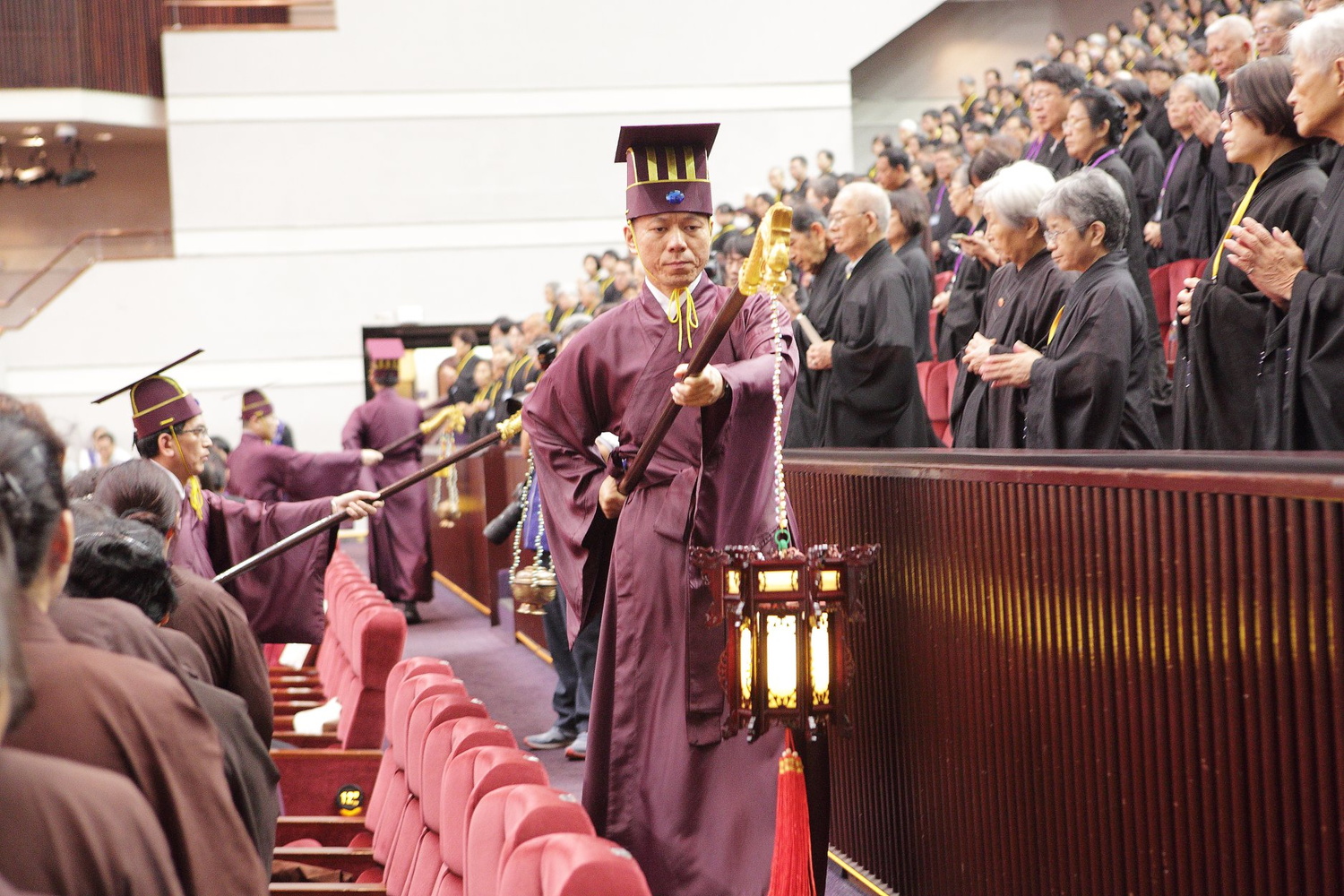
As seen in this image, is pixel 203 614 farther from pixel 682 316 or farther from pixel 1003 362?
pixel 1003 362

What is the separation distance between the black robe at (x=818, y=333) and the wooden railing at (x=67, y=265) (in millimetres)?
12975

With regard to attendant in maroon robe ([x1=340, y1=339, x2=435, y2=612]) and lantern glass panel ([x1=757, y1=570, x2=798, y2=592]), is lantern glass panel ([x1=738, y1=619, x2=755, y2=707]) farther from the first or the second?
attendant in maroon robe ([x1=340, y1=339, x2=435, y2=612])

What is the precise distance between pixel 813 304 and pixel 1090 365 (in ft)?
6.86

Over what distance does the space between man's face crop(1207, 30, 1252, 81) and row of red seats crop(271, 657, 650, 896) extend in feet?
14.3

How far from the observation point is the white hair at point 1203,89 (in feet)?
20.5

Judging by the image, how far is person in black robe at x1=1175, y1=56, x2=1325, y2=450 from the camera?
3.07 metres

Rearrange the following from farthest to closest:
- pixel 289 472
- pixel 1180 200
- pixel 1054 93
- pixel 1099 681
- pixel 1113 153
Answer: pixel 289 472 → pixel 1180 200 → pixel 1054 93 → pixel 1113 153 → pixel 1099 681

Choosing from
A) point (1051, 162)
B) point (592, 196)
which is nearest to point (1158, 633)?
point (1051, 162)

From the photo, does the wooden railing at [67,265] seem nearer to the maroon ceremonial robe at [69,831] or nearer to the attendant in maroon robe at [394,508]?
the attendant in maroon robe at [394,508]

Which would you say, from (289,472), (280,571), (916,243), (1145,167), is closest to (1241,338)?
(916,243)

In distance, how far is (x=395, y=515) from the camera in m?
9.87

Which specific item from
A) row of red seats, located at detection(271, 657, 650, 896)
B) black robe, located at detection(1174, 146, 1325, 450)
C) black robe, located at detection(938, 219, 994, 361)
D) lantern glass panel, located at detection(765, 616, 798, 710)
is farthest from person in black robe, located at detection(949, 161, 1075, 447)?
black robe, located at detection(938, 219, 994, 361)

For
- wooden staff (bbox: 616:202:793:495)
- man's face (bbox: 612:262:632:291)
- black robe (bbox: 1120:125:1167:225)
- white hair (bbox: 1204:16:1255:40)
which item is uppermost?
white hair (bbox: 1204:16:1255:40)

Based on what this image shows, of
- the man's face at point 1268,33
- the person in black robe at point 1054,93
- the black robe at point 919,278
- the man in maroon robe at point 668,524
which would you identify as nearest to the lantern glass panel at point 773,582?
the man in maroon robe at point 668,524
